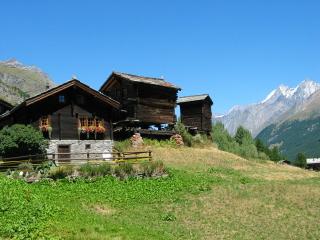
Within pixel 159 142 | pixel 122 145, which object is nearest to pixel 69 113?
pixel 122 145

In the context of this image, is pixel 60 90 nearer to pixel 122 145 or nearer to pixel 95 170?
pixel 122 145

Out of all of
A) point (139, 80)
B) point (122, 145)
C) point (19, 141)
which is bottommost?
point (122, 145)

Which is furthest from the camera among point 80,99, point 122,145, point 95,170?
point 122,145

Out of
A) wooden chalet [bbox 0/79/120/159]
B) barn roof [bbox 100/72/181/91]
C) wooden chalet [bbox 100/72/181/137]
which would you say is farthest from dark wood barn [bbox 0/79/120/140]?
barn roof [bbox 100/72/181/91]

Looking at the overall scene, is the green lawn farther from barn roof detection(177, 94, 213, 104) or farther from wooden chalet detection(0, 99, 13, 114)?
barn roof detection(177, 94, 213, 104)

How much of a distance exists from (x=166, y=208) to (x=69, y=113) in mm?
21050

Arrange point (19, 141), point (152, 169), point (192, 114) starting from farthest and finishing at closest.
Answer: point (192, 114) < point (19, 141) < point (152, 169)

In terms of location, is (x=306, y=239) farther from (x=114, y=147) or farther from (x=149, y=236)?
(x=114, y=147)

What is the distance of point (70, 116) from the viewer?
49000 millimetres

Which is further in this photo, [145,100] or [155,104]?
[155,104]

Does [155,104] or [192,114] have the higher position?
[155,104]

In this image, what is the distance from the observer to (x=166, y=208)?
30812mm

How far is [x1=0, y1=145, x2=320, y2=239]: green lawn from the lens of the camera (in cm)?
2248

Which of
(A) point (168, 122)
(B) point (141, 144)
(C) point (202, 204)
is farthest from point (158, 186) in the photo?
(A) point (168, 122)
